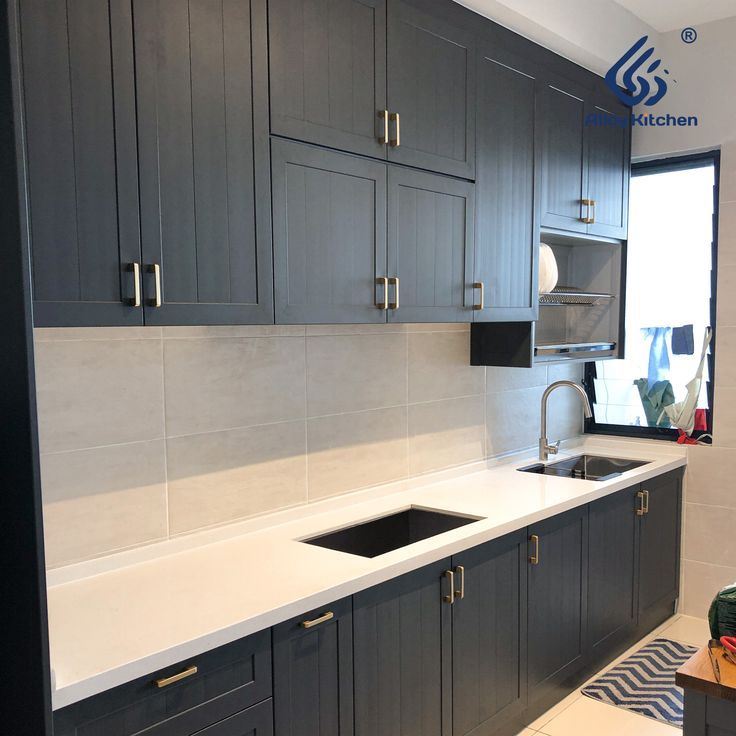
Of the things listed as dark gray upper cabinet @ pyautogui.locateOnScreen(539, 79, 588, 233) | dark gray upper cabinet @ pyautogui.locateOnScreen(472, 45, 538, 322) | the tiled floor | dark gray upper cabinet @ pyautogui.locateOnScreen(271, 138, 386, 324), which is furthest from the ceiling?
the tiled floor

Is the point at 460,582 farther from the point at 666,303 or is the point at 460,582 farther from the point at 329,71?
the point at 666,303

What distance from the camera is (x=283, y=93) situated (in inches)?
76.5

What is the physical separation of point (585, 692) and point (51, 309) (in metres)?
2.58

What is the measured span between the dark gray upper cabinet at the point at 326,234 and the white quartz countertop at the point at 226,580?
68 cm

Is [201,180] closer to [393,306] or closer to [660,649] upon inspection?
[393,306]

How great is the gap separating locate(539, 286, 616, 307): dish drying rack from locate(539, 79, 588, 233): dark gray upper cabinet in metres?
0.30

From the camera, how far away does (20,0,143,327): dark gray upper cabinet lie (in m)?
1.46

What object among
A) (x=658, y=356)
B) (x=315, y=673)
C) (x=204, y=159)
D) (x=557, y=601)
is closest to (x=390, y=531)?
(x=557, y=601)

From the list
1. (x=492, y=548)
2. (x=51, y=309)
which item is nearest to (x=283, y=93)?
(x=51, y=309)

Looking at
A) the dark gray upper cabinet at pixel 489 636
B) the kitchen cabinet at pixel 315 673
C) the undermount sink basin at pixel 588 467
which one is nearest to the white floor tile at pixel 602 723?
the dark gray upper cabinet at pixel 489 636

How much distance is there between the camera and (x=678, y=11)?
137 inches

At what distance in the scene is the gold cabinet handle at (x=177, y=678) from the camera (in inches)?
58.6

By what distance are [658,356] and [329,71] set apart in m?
2.59

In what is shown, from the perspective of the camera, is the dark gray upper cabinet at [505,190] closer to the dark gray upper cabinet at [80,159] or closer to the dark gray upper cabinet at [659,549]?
the dark gray upper cabinet at [659,549]
